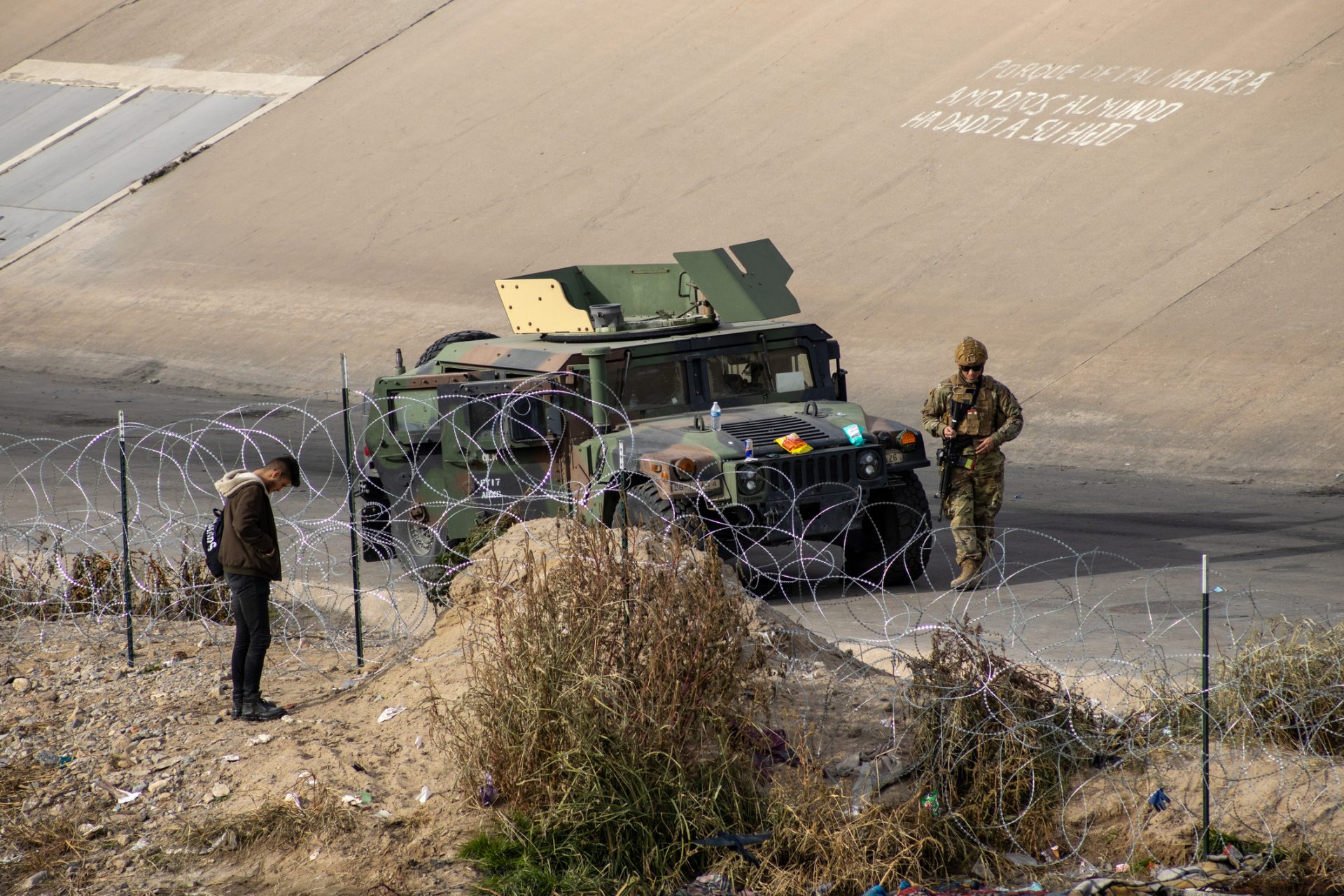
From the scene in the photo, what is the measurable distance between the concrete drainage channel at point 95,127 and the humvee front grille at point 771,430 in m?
20.4

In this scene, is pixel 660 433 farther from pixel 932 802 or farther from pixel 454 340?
pixel 932 802

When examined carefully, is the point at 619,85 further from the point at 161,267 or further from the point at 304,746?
the point at 304,746

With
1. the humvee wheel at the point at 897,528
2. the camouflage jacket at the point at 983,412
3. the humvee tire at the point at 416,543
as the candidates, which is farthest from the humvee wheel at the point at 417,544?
the camouflage jacket at the point at 983,412

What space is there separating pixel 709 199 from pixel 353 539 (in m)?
16.7

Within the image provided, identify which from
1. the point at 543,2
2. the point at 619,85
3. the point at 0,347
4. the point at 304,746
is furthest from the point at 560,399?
the point at 543,2

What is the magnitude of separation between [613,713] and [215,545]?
231 cm

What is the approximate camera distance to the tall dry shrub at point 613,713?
6805mm

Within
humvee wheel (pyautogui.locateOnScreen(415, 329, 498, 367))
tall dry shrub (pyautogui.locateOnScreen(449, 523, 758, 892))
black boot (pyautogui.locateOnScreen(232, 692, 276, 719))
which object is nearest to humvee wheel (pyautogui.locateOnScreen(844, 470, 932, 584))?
humvee wheel (pyautogui.locateOnScreen(415, 329, 498, 367))

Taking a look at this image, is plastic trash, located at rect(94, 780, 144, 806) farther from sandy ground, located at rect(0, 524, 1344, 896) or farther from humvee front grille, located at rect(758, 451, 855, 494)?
humvee front grille, located at rect(758, 451, 855, 494)

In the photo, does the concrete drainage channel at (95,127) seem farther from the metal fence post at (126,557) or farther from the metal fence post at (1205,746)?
the metal fence post at (1205,746)

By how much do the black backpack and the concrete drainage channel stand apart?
21.7m

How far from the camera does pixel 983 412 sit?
10992mm

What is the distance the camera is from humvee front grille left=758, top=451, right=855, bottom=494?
10484mm

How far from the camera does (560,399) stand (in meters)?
11.1
